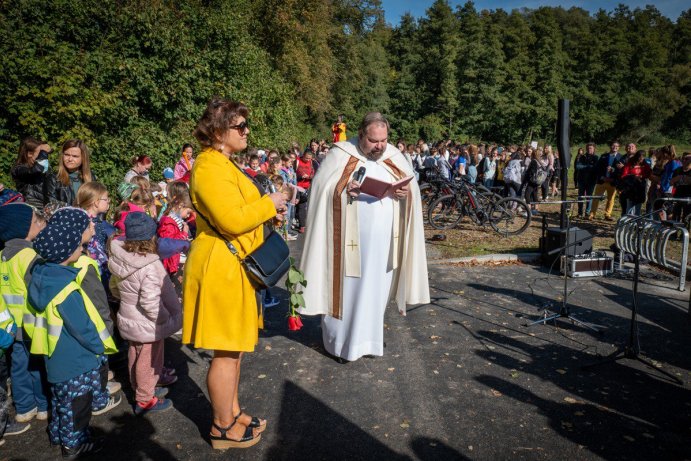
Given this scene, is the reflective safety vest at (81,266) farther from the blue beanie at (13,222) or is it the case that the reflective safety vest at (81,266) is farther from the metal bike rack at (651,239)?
the metal bike rack at (651,239)

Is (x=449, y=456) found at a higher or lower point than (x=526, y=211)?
lower

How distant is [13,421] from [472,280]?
605 centimetres

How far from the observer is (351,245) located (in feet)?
15.0

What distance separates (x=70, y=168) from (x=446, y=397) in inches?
197

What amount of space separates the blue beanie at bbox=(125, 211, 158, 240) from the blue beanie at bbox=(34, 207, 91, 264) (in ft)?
1.55

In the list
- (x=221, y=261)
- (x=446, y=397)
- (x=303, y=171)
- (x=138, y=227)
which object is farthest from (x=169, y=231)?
(x=303, y=171)

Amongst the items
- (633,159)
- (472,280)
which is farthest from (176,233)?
(633,159)

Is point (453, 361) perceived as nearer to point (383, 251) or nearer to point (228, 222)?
point (383, 251)

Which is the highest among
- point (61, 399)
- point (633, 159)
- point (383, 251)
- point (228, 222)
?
point (633, 159)

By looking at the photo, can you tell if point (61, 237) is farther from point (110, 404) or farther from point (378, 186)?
point (378, 186)

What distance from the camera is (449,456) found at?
3.25 meters

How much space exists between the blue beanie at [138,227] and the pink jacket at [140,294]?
0.15m

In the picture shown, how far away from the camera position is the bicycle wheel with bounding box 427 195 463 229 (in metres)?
11.4

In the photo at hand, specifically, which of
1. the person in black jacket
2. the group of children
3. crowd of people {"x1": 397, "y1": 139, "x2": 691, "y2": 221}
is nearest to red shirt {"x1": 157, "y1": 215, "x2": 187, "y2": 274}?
the group of children
